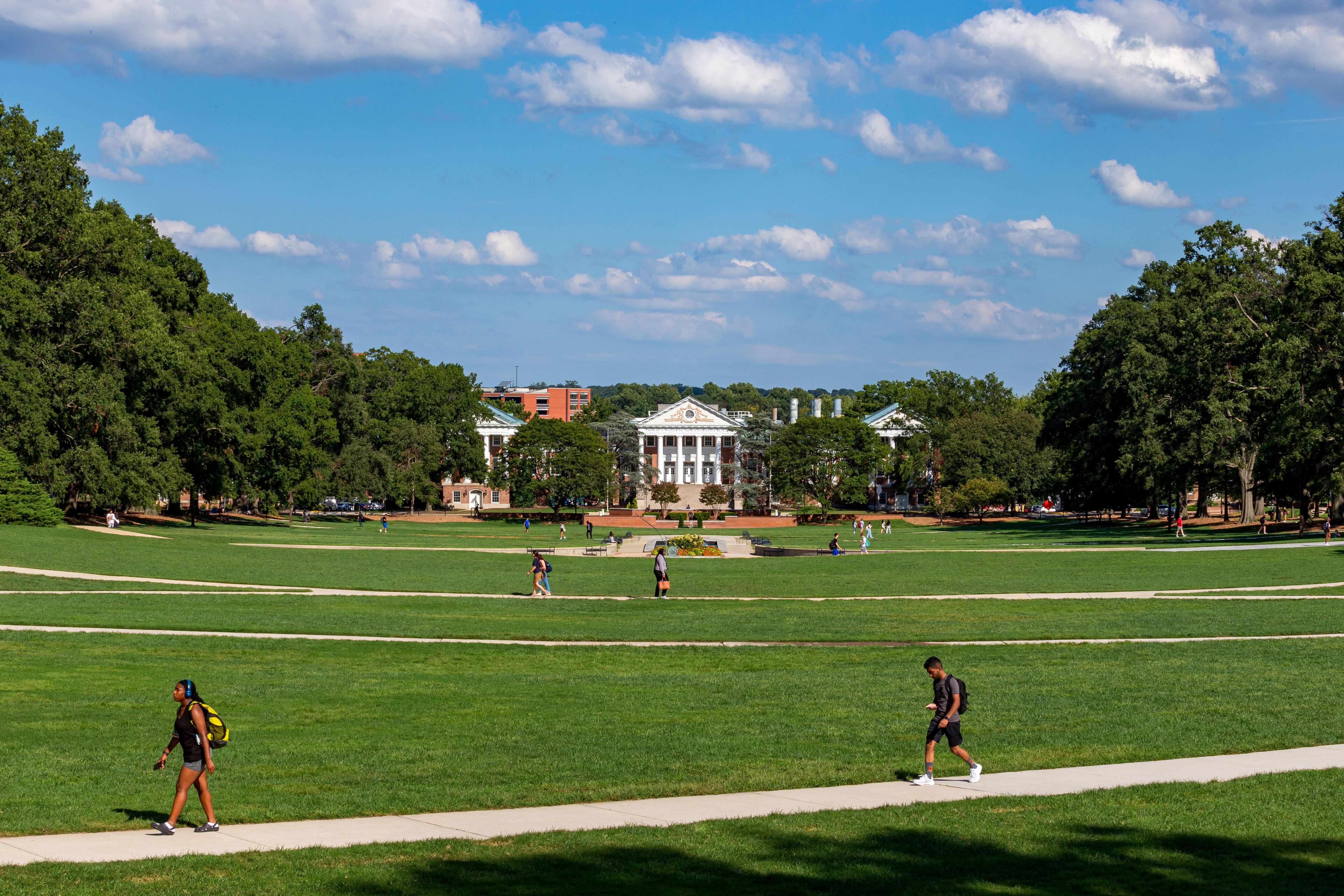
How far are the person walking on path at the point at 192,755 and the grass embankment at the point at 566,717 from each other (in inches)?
23.6

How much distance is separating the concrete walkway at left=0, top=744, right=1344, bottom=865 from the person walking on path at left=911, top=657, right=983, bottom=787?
17 centimetres

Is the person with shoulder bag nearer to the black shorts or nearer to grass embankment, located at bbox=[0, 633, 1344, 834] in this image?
grass embankment, located at bbox=[0, 633, 1344, 834]

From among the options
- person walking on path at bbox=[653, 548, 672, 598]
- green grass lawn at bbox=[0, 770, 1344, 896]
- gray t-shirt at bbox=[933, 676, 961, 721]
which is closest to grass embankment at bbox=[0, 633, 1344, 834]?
gray t-shirt at bbox=[933, 676, 961, 721]

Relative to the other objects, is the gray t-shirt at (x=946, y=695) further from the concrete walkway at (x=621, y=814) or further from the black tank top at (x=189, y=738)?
the black tank top at (x=189, y=738)

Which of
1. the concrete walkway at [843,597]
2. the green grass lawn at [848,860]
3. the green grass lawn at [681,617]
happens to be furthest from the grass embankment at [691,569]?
the green grass lawn at [848,860]

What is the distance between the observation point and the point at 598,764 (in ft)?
48.0

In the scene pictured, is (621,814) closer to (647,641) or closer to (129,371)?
(647,641)

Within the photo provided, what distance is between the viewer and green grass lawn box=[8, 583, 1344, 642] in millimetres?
27719

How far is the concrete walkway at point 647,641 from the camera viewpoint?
85.4 feet

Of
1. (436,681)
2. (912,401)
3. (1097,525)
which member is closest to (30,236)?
(436,681)

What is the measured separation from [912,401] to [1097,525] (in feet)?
159

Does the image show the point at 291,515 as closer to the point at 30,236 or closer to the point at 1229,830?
the point at 30,236

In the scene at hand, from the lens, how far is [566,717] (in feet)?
58.7

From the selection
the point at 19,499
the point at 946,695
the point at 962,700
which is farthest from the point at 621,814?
the point at 19,499
